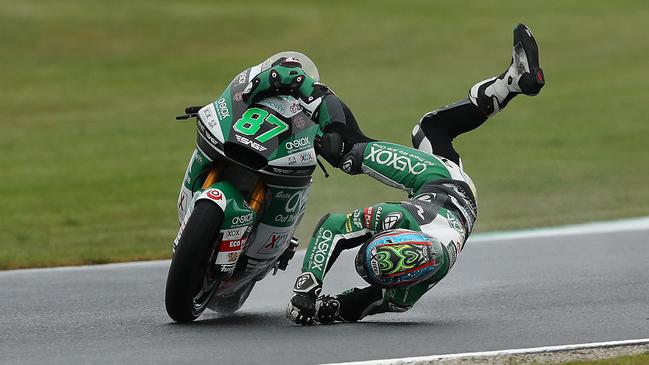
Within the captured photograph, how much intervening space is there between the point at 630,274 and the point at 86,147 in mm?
11366

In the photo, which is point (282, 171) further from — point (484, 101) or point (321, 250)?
point (484, 101)

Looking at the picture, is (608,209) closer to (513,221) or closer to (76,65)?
(513,221)

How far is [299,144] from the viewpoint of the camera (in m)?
6.26

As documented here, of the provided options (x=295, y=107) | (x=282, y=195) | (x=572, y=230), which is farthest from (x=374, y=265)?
(x=572, y=230)

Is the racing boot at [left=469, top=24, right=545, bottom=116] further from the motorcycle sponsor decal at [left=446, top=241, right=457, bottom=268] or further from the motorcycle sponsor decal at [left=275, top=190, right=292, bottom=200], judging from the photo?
the motorcycle sponsor decal at [left=275, top=190, right=292, bottom=200]

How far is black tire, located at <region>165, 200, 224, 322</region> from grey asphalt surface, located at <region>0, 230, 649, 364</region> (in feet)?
0.64

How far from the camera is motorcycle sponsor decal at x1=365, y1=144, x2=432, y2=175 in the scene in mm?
6430

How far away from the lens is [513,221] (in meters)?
11.5

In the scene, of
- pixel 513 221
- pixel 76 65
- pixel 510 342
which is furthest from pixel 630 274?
pixel 76 65

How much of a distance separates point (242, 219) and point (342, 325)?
751 millimetres

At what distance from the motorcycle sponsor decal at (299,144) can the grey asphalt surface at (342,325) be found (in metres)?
0.90

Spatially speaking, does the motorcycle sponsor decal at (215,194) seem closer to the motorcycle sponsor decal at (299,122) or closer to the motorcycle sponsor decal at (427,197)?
the motorcycle sponsor decal at (299,122)

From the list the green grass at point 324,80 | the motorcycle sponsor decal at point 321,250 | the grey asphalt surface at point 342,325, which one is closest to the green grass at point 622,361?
the grey asphalt surface at point 342,325

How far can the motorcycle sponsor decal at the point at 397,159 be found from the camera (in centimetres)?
643
